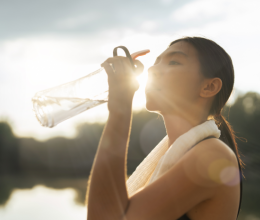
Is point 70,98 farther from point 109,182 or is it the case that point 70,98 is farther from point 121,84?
point 109,182

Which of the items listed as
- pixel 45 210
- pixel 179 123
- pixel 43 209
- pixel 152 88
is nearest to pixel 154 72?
pixel 152 88

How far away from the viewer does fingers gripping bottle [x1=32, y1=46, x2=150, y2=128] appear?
4.96 feet

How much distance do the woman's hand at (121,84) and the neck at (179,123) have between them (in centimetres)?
59

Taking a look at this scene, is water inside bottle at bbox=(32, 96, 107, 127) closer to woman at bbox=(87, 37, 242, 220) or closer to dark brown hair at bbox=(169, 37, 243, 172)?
woman at bbox=(87, 37, 242, 220)

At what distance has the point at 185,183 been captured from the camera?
110 cm

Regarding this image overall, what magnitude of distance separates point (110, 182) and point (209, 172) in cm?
48

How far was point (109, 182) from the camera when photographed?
103cm

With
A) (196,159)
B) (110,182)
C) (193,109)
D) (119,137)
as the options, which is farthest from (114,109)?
(193,109)

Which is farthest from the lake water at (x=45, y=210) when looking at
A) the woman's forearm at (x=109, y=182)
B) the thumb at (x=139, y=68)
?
the thumb at (x=139, y=68)

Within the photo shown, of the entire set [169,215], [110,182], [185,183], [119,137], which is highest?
[119,137]

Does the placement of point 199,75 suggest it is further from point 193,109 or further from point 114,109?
point 114,109

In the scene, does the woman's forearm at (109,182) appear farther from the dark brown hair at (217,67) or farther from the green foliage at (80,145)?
the green foliage at (80,145)

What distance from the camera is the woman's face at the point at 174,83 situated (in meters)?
1.54

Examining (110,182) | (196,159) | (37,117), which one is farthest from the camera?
(37,117)
